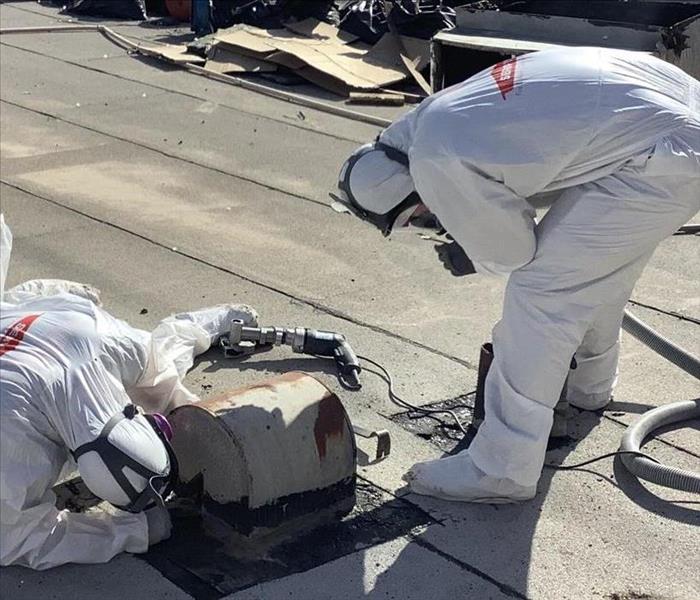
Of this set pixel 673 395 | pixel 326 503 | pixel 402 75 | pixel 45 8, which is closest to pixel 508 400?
pixel 326 503

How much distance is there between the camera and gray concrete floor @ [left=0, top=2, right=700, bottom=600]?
358 cm

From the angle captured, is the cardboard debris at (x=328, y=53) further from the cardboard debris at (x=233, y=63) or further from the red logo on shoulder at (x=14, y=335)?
the red logo on shoulder at (x=14, y=335)

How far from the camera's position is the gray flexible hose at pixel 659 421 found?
391cm

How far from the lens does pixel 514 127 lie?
3559 mm

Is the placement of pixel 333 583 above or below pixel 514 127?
below

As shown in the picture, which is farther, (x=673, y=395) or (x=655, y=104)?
(x=673, y=395)

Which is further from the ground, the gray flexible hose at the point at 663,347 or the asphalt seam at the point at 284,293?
the gray flexible hose at the point at 663,347

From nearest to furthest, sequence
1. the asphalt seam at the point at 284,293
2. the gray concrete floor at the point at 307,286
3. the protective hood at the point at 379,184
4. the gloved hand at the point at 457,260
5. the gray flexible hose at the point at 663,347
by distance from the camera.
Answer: the gray concrete floor at the point at 307,286 → the protective hood at the point at 379,184 → the gloved hand at the point at 457,260 → the gray flexible hose at the point at 663,347 → the asphalt seam at the point at 284,293

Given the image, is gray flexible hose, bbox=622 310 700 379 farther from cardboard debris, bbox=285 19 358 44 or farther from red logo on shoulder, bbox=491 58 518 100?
cardboard debris, bbox=285 19 358 44

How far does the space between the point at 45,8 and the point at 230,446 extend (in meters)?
11.7

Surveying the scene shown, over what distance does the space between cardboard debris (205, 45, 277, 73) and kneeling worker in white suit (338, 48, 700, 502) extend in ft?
22.8

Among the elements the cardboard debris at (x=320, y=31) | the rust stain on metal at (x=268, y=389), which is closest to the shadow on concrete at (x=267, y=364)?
the rust stain on metal at (x=268, y=389)

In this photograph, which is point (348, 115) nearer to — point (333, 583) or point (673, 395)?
point (673, 395)

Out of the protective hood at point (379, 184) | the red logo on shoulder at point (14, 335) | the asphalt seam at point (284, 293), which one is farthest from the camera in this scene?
the asphalt seam at point (284, 293)
